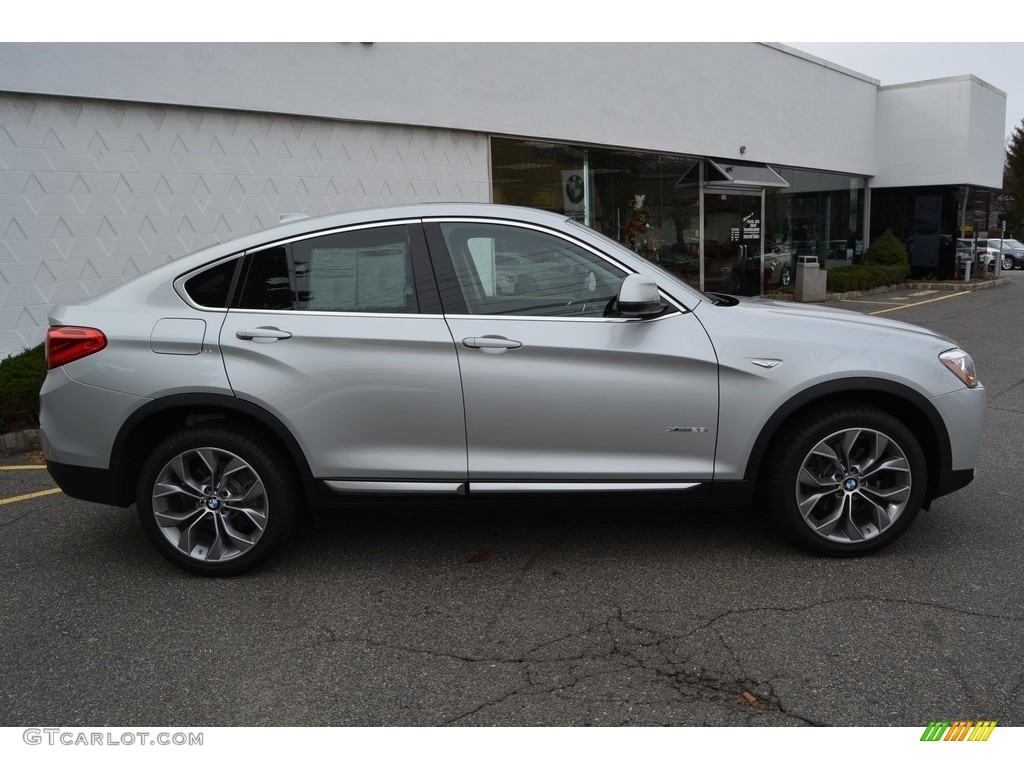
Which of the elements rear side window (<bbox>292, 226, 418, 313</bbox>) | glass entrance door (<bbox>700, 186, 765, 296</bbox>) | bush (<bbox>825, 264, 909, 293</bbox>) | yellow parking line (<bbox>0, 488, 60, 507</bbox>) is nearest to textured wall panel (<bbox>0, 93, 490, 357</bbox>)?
yellow parking line (<bbox>0, 488, 60, 507</bbox>)

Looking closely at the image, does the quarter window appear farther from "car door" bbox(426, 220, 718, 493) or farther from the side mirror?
the side mirror

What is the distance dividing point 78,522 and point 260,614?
1989mm

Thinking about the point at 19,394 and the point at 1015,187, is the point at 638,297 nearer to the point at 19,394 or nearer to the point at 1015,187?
the point at 19,394

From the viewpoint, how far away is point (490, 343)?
391 cm

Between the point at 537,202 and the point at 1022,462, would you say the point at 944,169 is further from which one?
the point at 1022,462

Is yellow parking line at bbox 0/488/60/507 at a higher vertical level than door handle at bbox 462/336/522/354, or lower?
lower

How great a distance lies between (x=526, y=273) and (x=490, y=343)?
1.45ft

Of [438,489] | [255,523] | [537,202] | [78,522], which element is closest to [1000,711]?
[438,489]

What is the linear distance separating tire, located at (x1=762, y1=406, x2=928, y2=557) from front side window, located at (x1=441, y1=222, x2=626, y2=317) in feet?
3.92

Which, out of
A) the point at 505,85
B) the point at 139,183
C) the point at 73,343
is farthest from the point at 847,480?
the point at 505,85

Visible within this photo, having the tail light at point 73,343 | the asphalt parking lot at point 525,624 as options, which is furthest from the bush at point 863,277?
the tail light at point 73,343

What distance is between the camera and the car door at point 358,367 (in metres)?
3.93

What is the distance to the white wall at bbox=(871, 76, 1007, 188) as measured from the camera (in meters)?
23.1

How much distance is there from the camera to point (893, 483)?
4.14 meters
